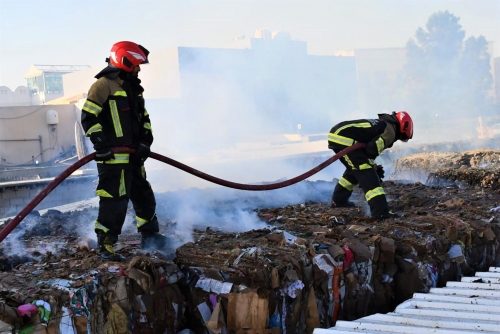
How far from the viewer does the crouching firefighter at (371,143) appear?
19.5 ft

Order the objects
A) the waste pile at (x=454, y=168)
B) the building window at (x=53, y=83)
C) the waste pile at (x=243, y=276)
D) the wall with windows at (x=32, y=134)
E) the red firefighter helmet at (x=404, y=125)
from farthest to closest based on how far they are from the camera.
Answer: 1. the building window at (x=53, y=83)
2. the wall with windows at (x=32, y=134)
3. the waste pile at (x=454, y=168)
4. the red firefighter helmet at (x=404, y=125)
5. the waste pile at (x=243, y=276)

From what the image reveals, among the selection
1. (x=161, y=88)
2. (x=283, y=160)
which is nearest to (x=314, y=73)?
(x=161, y=88)

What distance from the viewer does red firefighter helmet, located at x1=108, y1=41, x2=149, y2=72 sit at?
442cm

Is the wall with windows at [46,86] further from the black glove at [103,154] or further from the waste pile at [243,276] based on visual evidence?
the black glove at [103,154]

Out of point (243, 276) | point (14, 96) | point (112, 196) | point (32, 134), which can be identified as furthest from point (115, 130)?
point (14, 96)

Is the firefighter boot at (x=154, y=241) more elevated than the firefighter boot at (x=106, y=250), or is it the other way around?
the firefighter boot at (x=106, y=250)

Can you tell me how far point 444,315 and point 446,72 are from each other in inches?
1108

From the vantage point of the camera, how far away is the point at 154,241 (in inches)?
189

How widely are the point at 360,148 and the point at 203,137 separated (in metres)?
14.6

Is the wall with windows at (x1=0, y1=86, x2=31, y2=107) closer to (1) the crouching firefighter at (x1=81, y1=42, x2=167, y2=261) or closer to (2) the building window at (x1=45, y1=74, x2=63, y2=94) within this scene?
(2) the building window at (x1=45, y1=74, x2=63, y2=94)

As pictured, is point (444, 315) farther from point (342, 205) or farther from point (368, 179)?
point (342, 205)

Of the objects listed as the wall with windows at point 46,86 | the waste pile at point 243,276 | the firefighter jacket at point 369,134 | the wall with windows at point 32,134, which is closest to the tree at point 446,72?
the wall with windows at point 32,134

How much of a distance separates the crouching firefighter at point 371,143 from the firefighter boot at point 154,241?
7.51 feet

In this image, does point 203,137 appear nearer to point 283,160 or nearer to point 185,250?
point 283,160
